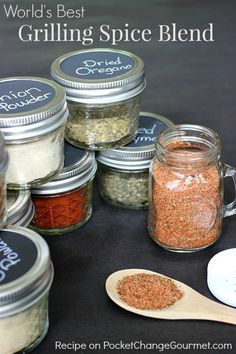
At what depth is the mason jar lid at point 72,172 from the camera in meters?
1.70

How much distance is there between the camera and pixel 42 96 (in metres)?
1.67

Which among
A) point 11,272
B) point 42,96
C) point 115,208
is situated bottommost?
point 115,208

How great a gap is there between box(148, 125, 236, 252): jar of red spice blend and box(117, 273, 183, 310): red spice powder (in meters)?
0.13

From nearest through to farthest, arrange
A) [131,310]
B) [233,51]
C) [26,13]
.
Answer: [131,310]
[233,51]
[26,13]

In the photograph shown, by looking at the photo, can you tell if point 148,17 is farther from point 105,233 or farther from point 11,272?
point 11,272

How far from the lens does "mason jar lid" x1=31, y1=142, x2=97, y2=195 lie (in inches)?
66.8

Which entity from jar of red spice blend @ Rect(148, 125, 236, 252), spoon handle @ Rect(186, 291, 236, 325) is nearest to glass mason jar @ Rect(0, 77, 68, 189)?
jar of red spice blend @ Rect(148, 125, 236, 252)

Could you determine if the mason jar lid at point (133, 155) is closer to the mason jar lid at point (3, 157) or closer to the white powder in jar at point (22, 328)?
the mason jar lid at point (3, 157)

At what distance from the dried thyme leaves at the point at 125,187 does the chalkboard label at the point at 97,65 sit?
0.21 metres

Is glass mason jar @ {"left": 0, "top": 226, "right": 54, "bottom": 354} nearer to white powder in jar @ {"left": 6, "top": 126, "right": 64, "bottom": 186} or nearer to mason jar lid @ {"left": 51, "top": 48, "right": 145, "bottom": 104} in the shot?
white powder in jar @ {"left": 6, "top": 126, "right": 64, "bottom": 186}

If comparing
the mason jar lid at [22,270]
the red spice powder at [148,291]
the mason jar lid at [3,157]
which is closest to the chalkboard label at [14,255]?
the mason jar lid at [22,270]

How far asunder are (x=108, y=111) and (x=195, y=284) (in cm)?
42

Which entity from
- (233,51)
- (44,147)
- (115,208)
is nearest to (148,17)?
(233,51)

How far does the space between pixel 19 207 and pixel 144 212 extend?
36 cm
